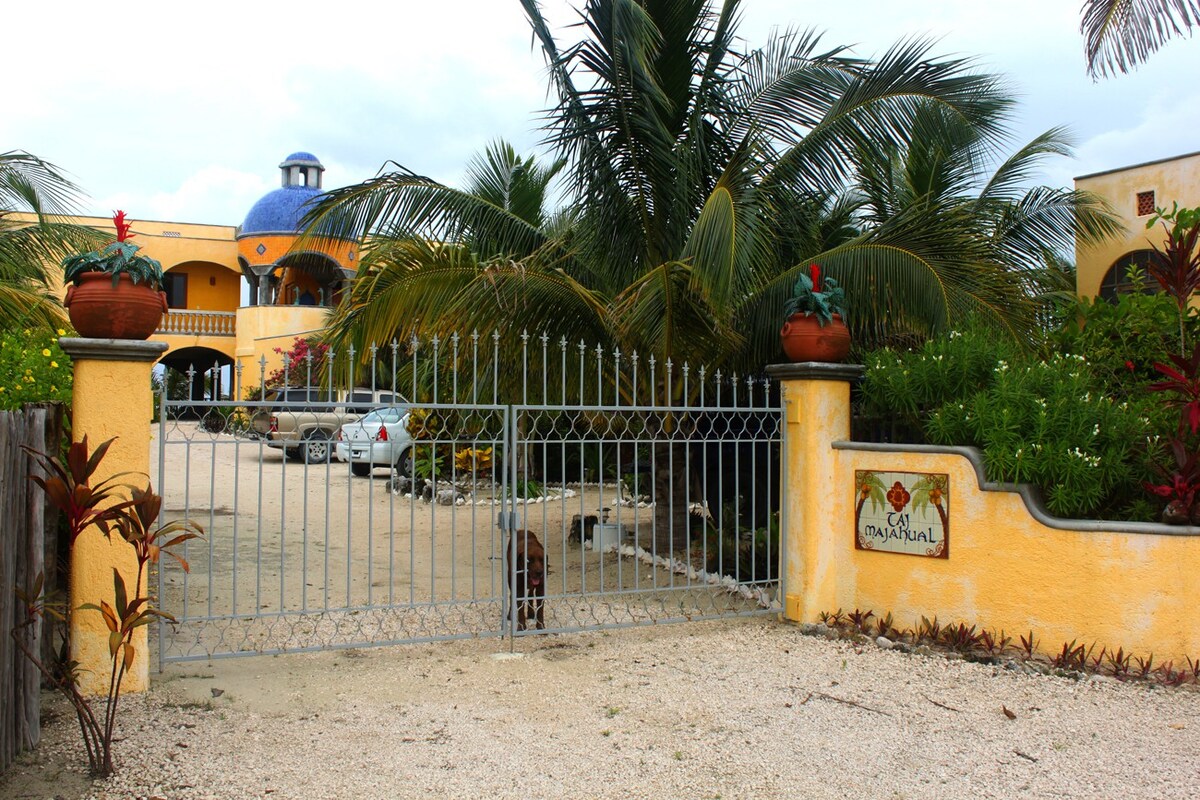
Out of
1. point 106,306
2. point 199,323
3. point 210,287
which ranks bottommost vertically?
point 106,306

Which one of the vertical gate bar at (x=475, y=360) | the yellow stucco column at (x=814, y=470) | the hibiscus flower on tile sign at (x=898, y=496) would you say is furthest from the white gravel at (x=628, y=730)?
the vertical gate bar at (x=475, y=360)

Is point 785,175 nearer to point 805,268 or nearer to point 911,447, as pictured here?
point 805,268

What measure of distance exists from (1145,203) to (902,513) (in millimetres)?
9766

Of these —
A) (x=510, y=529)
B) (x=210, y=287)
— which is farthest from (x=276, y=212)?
(x=510, y=529)

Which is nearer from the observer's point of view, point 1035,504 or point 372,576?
point 1035,504

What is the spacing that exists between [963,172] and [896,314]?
4.93m

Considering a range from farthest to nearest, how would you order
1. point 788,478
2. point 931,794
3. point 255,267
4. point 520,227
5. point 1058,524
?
1. point 255,267
2. point 520,227
3. point 788,478
4. point 1058,524
5. point 931,794

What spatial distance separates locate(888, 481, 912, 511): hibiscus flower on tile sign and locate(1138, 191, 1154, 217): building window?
955cm

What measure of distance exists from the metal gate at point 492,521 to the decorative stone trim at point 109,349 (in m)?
0.31

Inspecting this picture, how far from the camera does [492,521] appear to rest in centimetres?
509

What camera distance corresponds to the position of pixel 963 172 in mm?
11133

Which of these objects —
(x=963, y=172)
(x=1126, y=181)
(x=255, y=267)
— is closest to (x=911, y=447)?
(x=963, y=172)

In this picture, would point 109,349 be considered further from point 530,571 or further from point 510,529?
point 530,571

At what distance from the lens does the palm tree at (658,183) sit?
716 centimetres
